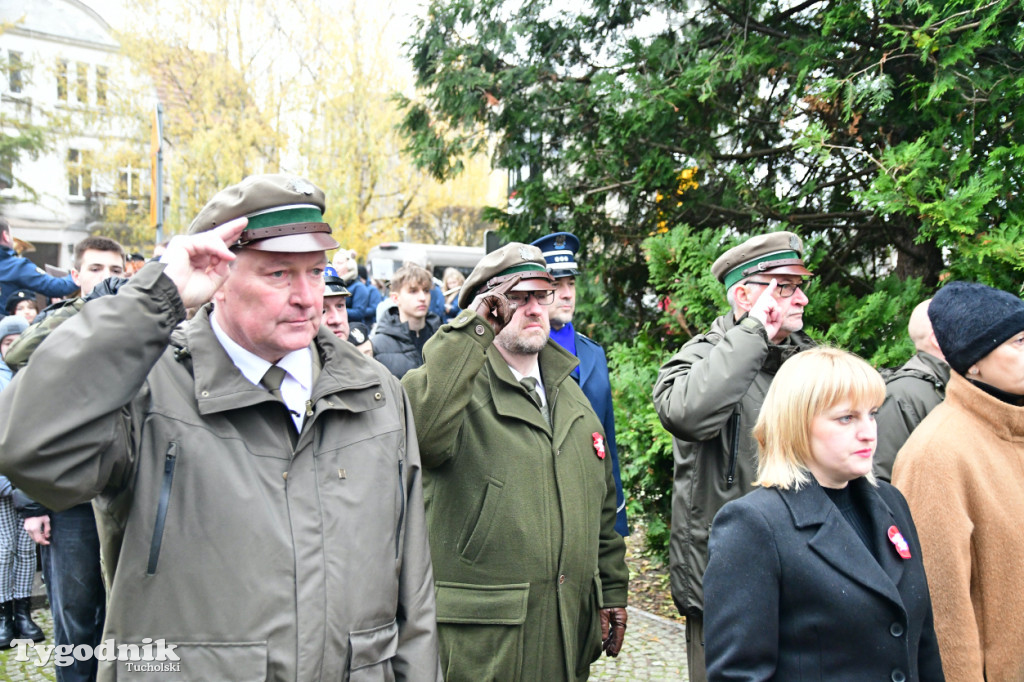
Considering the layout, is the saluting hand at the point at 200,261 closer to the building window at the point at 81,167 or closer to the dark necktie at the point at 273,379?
the dark necktie at the point at 273,379

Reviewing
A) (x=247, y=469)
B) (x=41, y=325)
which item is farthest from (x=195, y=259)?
(x=41, y=325)

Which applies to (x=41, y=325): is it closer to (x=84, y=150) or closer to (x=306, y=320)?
(x=306, y=320)

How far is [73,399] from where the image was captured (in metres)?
1.75

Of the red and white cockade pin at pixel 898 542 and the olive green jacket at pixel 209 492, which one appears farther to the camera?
the red and white cockade pin at pixel 898 542

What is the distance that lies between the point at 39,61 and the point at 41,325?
23.9 m

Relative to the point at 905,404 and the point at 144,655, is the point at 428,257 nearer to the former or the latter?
the point at 905,404

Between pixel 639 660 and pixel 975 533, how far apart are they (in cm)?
309

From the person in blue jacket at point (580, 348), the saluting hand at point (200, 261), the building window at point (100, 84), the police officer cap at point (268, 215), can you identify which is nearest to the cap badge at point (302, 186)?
the police officer cap at point (268, 215)

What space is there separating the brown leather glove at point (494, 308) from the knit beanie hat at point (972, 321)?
1586 mm

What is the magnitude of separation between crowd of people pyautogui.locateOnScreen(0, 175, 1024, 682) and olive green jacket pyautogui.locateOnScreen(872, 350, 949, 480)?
2 cm

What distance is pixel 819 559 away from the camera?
2242mm

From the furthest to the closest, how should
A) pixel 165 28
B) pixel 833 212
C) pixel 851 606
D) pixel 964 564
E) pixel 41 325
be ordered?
pixel 165 28
pixel 833 212
pixel 41 325
pixel 964 564
pixel 851 606

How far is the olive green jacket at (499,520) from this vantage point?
2.93 metres

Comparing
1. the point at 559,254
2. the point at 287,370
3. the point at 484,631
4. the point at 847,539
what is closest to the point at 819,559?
the point at 847,539
